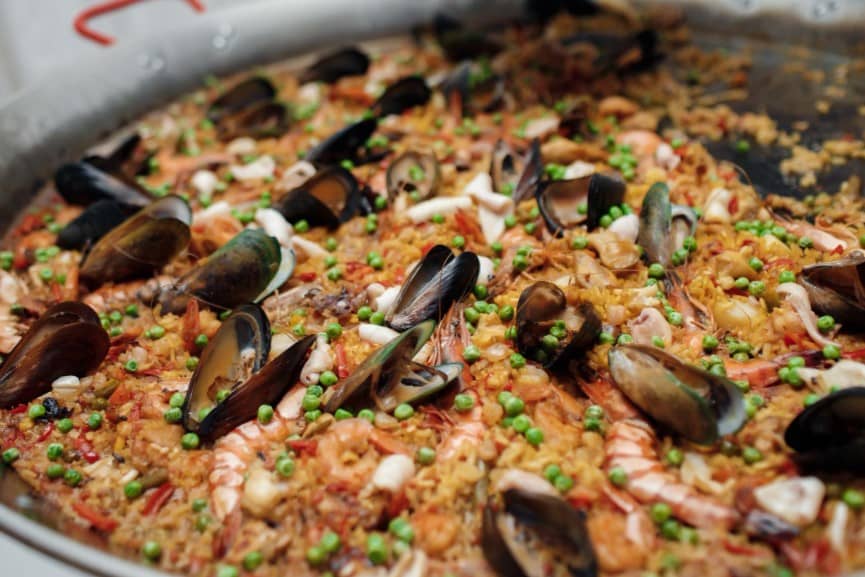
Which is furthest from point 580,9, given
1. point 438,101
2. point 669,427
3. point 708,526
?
point 708,526

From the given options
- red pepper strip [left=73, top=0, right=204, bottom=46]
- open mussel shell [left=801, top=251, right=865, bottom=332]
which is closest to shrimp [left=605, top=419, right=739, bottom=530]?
open mussel shell [left=801, top=251, right=865, bottom=332]

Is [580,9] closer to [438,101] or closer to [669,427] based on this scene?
[438,101]

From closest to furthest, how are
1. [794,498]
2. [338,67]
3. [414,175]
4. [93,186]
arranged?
[794,498], [414,175], [93,186], [338,67]

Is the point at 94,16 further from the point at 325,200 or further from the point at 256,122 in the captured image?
the point at 325,200

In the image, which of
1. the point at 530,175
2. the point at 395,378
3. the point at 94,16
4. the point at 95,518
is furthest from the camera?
the point at 94,16

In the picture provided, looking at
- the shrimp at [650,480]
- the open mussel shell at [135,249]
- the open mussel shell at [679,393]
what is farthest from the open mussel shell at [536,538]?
the open mussel shell at [135,249]

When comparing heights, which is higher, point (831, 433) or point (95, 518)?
point (831, 433)

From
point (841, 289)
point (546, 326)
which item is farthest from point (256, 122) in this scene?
point (841, 289)
